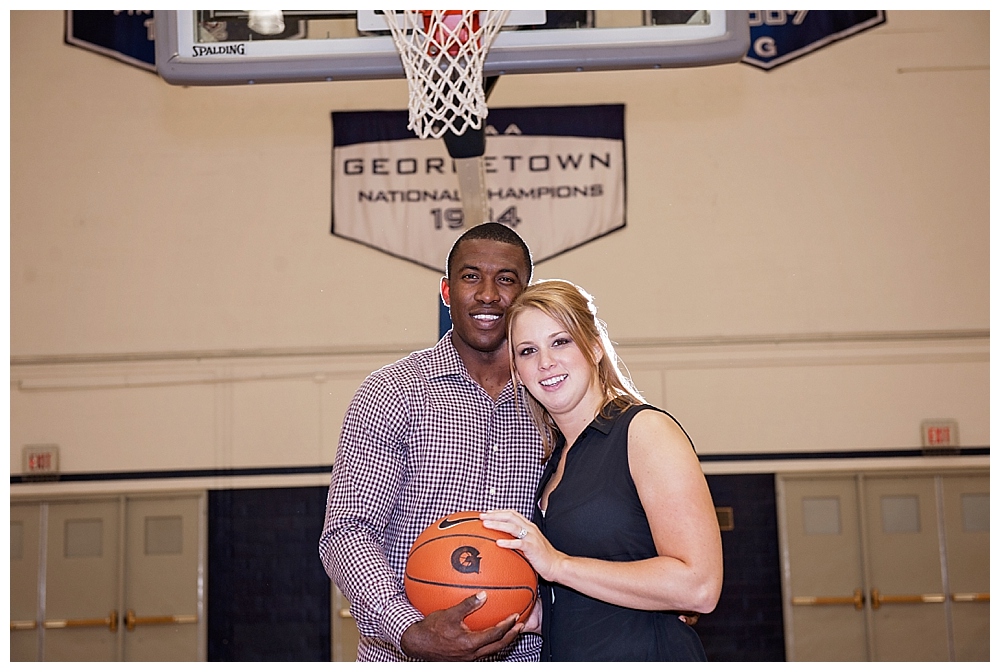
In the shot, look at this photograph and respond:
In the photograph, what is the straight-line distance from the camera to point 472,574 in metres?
2.59

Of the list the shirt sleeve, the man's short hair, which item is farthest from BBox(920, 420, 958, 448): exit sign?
the shirt sleeve

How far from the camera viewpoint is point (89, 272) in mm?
7672

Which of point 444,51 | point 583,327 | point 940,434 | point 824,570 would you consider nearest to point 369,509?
point 583,327

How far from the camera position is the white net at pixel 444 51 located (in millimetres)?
3938

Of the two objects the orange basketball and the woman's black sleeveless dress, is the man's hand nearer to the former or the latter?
the orange basketball

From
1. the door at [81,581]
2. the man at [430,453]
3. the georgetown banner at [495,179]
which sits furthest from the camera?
the georgetown banner at [495,179]

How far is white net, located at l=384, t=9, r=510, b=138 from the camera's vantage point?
3.94 meters

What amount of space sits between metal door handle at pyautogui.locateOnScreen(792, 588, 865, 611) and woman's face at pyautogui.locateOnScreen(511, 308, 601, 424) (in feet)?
16.9

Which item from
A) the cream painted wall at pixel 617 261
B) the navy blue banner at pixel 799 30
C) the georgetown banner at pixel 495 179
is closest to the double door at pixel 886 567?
the cream painted wall at pixel 617 261

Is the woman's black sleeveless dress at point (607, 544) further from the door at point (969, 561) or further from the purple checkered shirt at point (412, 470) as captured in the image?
the door at point (969, 561)

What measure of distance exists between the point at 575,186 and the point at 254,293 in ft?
8.92

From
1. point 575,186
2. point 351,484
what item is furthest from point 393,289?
point 351,484

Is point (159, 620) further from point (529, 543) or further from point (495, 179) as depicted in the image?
point (529, 543)

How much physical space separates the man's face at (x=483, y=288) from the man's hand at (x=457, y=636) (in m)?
0.99
